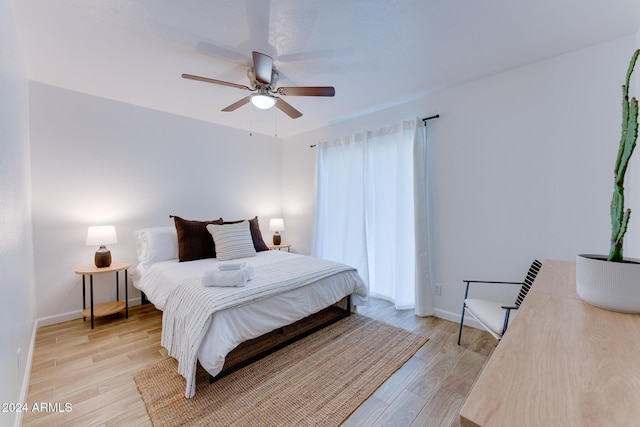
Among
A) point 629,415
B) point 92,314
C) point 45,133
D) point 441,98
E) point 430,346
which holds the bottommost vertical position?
point 430,346

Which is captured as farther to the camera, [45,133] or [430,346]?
[45,133]

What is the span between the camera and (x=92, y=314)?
2.60 m

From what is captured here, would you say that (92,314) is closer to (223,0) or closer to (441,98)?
(223,0)

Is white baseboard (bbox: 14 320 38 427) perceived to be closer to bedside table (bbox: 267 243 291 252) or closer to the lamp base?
the lamp base

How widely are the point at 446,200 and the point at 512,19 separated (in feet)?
5.18

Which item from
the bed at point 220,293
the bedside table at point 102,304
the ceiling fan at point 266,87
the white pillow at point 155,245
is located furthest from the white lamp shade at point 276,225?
the ceiling fan at point 266,87

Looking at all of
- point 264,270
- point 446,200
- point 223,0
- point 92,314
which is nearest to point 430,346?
point 446,200

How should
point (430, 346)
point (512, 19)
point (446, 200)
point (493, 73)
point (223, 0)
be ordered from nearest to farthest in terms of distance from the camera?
point (223, 0), point (512, 19), point (430, 346), point (493, 73), point (446, 200)

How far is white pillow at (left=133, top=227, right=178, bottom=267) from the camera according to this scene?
2922 mm

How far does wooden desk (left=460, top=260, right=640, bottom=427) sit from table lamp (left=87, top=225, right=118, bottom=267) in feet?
11.1

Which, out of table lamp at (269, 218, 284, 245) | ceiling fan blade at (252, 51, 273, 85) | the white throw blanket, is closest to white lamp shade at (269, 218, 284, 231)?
table lamp at (269, 218, 284, 245)

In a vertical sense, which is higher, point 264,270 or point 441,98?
point 441,98

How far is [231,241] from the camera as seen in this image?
121 inches

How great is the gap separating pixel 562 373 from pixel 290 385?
1.67 m
